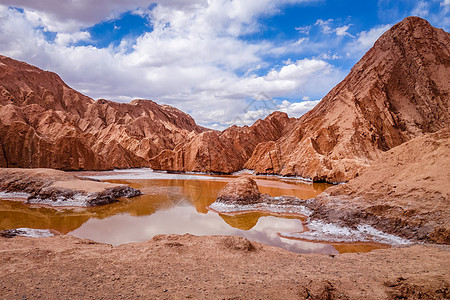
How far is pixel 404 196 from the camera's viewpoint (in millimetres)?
11688

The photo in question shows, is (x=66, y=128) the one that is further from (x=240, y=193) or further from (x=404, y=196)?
(x=404, y=196)

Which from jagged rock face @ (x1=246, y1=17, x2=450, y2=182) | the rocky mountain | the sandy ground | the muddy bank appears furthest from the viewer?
jagged rock face @ (x1=246, y1=17, x2=450, y2=182)

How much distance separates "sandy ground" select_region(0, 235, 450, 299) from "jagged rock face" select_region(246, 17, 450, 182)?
2817cm

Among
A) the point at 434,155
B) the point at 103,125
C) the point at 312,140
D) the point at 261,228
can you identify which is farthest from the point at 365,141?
the point at 103,125

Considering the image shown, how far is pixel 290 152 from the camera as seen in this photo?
46.9m

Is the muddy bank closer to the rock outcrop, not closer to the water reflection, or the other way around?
the water reflection

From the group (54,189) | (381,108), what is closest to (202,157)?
(54,189)

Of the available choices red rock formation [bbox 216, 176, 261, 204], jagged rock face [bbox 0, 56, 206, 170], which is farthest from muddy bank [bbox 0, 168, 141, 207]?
jagged rock face [bbox 0, 56, 206, 170]

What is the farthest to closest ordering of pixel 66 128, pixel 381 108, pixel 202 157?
pixel 66 128
pixel 202 157
pixel 381 108

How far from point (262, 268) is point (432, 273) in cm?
374

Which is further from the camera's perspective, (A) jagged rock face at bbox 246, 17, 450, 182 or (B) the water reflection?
(A) jagged rock face at bbox 246, 17, 450, 182

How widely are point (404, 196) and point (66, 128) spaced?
58.1m

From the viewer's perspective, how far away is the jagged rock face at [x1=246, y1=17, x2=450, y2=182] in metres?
38.8

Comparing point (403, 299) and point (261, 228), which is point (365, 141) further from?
point (403, 299)
